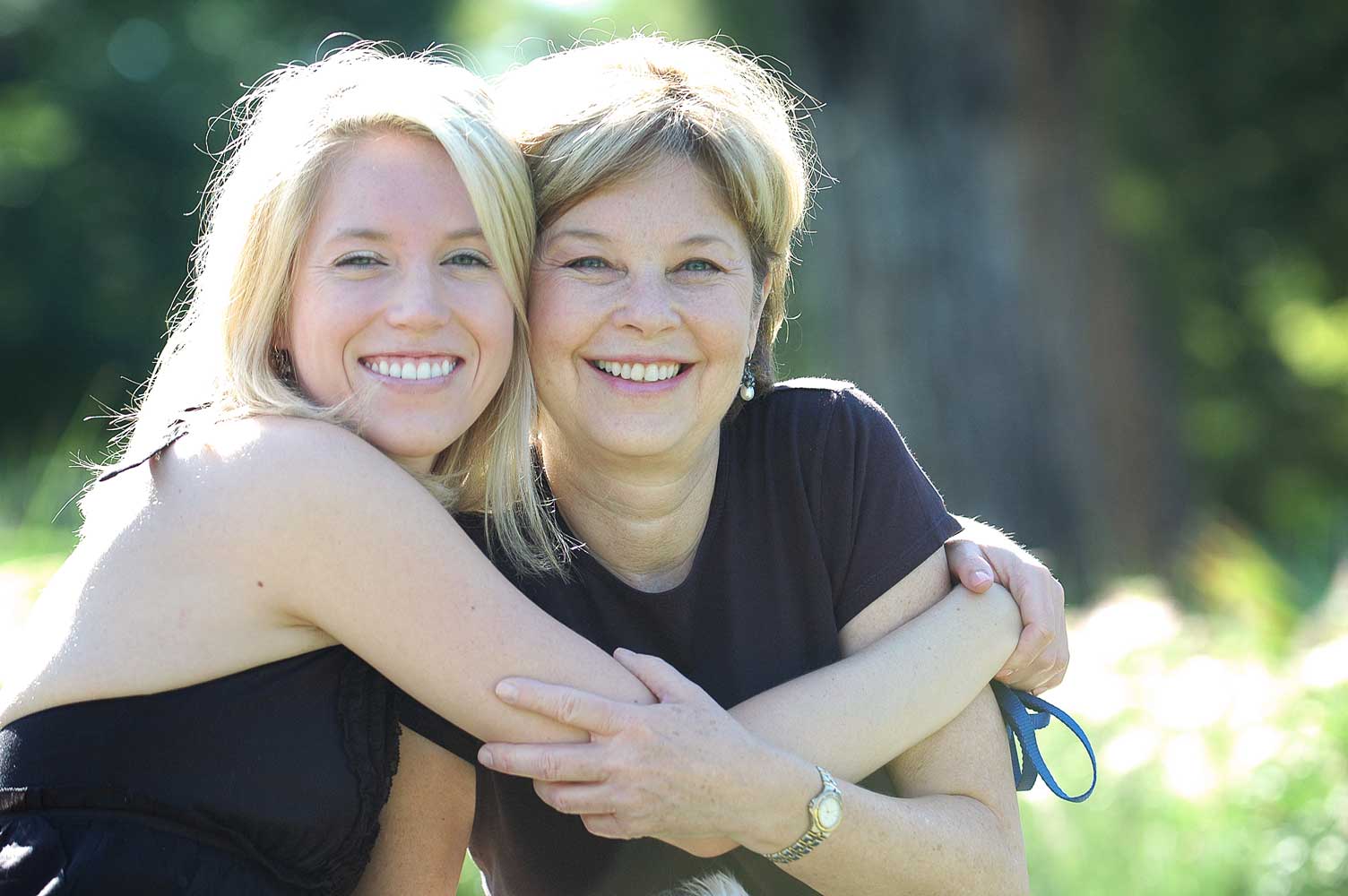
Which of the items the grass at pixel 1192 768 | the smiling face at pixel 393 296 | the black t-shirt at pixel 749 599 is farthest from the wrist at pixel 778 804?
the grass at pixel 1192 768

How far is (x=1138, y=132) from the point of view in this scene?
15.0 metres

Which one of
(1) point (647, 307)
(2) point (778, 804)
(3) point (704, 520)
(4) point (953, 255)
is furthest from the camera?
(4) point (953, 255)

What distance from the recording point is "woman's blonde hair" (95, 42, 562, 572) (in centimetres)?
256

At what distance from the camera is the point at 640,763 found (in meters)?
2.27

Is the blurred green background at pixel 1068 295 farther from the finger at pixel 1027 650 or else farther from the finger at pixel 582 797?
the finger at pixel 582 797

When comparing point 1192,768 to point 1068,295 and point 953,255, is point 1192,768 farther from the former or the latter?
point 1068,295

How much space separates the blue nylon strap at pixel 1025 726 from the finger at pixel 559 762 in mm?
972

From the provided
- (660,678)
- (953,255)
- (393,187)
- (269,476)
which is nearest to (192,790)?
(269,476)

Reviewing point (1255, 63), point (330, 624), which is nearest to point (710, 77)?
point (330, 624)

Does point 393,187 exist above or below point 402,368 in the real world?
above

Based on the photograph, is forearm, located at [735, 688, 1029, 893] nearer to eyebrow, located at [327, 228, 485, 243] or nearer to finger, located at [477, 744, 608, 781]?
finger, located at [477, 744, 608, 781]

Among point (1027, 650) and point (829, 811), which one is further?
point (1027, 650)

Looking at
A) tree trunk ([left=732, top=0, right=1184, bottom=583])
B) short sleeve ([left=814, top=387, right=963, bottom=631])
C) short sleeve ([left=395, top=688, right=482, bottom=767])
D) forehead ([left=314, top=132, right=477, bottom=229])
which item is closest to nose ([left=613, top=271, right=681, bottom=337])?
forehead ([left=314, top=132, right=477, bottom=229])

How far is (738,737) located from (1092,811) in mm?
2343
